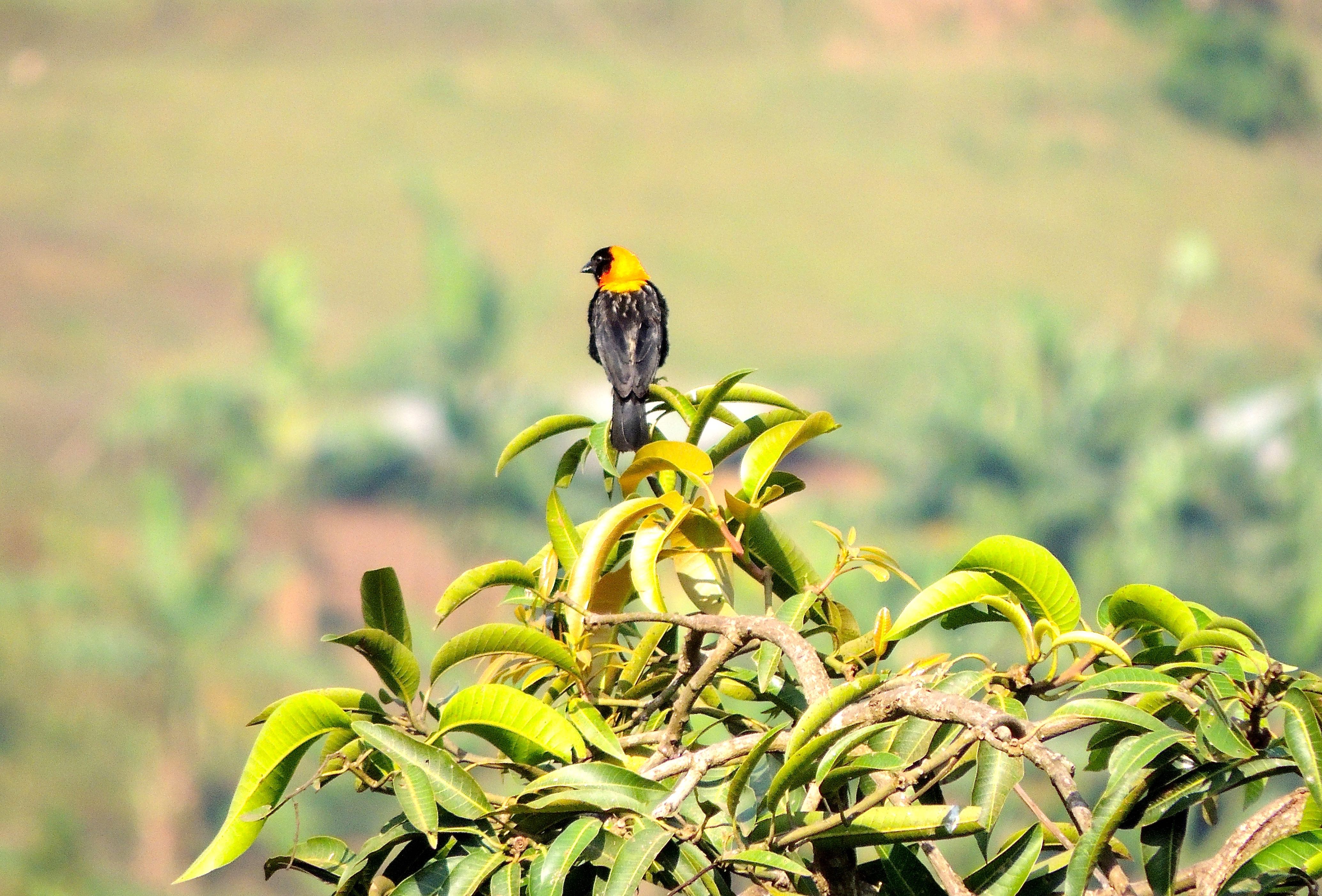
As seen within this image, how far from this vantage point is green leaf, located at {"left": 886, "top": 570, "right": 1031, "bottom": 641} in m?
2.11

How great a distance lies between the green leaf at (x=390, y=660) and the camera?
200 centimetres

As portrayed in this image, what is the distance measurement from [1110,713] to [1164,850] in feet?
0.92

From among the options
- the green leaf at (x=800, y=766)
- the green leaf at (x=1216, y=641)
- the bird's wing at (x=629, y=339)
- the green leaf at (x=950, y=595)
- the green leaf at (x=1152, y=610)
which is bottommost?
the green leaf at (x=800, y=766)

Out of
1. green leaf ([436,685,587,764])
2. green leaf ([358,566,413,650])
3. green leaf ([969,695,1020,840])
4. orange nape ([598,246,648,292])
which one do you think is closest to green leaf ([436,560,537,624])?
green leaf ([358,566,413,650])

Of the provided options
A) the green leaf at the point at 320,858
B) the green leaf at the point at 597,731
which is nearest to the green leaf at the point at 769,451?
the green leaf at the point at 597,731

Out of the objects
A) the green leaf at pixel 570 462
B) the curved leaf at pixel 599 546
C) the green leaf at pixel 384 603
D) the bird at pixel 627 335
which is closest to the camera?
the green leaf at pixel 384 603

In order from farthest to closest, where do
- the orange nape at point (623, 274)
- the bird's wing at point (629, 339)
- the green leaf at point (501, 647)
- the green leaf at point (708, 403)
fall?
the orange nape at point (623, 274) → the bird's wing at point (629, 339) → the green leaf at point (708, 403) → the green leaf at point (501, 647)

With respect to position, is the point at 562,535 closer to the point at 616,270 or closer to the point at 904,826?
the point at 904,826

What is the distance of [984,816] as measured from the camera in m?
1.83

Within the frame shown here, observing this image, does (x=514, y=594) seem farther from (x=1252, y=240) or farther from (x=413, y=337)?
(x=1252, y=240)

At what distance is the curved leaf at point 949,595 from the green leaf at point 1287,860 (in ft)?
1.61

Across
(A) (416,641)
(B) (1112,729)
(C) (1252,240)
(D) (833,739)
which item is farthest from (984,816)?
(C) (1252,240)

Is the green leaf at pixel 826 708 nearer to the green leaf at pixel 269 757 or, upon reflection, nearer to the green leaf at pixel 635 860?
the green leaf at pixel 635 860

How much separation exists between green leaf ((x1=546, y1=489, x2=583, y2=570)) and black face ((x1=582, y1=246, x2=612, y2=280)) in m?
3.87
